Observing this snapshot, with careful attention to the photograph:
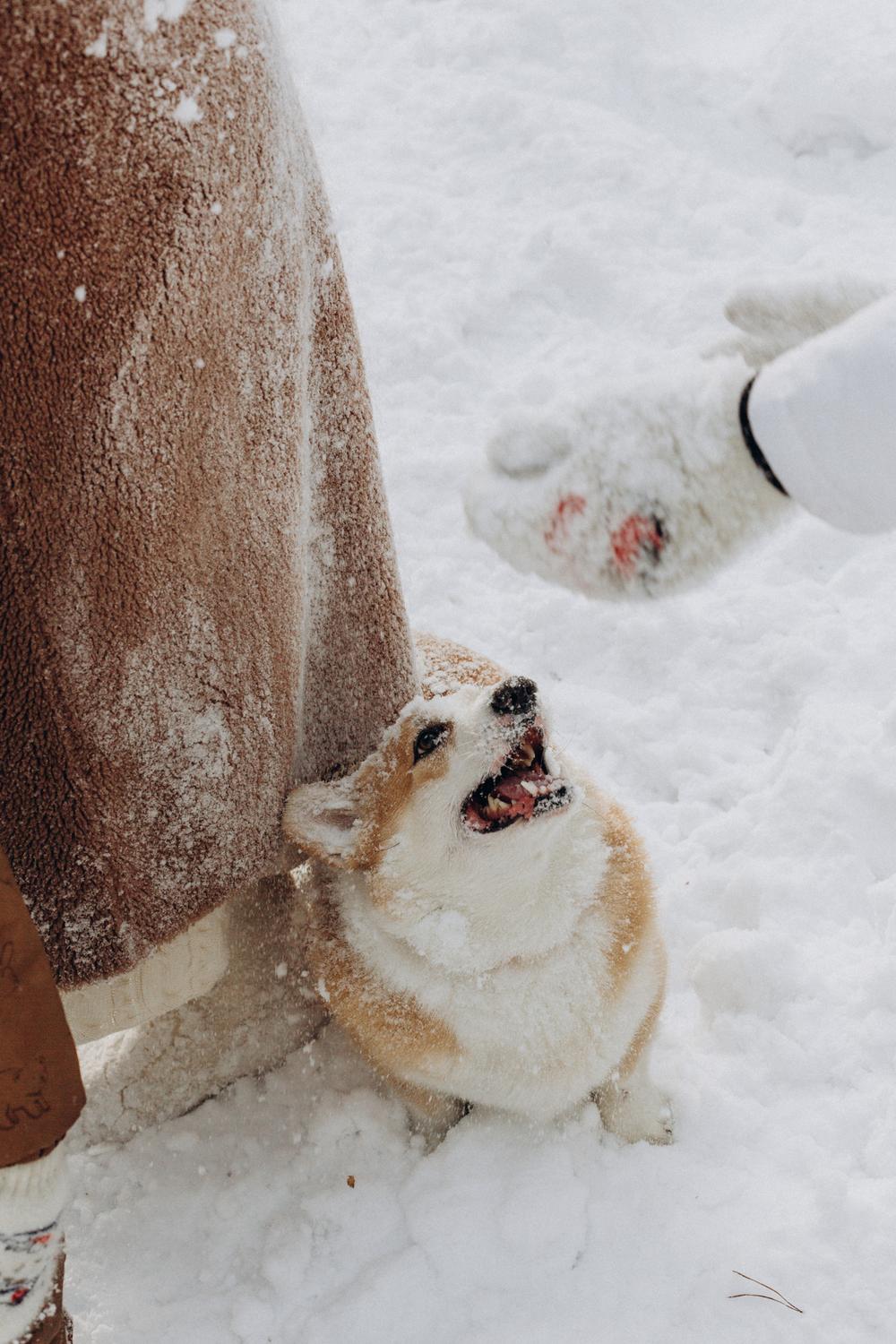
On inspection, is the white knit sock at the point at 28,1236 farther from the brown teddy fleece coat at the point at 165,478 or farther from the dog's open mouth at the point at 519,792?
the dog's open mouth at the point at 519,792

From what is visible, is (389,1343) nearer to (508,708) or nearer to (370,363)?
(508,708)

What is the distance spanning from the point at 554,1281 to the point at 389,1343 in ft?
0.88

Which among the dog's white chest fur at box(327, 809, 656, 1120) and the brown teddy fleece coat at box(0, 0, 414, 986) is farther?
the dog's white chest fur at box(327, 809, 656, 1120)

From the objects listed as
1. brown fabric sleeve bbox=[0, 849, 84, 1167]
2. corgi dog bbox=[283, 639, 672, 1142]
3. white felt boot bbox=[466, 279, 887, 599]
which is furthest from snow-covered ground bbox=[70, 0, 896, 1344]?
brown fabric sleeve bbox=[0, 849, 84, 1167]

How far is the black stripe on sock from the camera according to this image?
1.07 m

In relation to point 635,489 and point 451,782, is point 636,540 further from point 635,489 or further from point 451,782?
point 451,782

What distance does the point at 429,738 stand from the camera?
1.77 metres

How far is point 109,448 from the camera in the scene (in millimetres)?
1171

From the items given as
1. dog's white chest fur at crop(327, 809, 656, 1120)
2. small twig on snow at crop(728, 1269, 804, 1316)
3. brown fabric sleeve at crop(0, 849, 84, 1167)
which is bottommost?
small twig on snow at crop(728, 1269, 804, 1316)

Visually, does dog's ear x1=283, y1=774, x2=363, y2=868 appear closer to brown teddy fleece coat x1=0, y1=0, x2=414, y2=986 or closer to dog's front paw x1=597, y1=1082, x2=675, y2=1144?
brown teddy fleece coat x1=0, y1=0, x2=414, y2=986

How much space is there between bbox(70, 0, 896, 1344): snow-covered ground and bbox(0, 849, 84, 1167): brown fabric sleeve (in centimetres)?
80

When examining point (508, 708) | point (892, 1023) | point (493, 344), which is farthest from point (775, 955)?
point (493, 344)

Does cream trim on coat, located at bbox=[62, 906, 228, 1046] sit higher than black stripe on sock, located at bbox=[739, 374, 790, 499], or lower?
lower

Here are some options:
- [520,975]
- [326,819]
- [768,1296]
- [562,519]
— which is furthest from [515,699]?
[768,1296]
